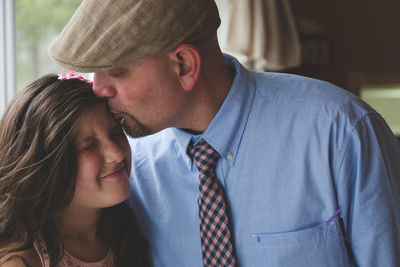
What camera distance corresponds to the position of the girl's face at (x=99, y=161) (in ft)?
4.29

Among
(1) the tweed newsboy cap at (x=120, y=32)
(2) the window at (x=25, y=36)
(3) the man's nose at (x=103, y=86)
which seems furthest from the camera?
(2) the window at (x=25, y=36)

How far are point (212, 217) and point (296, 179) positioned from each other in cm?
22

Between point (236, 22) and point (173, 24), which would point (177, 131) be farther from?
point (236, 22)

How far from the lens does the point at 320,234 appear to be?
1.22m

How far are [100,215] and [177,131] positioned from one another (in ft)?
1.22

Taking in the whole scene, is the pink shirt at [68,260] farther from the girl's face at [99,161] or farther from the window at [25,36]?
the window at [25,36]

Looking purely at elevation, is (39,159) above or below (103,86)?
below

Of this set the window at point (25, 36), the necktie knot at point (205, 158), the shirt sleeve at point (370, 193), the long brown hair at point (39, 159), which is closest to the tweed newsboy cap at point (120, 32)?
the long brown hair at point (39, 159)

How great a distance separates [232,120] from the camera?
1.29 metres

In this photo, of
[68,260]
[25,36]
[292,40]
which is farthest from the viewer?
[292,40]

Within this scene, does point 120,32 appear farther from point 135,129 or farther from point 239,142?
point 239,142

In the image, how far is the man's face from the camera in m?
1.21

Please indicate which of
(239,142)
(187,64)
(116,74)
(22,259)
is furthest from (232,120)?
(22,259)

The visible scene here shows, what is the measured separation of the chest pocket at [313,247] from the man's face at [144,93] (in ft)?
1.26
